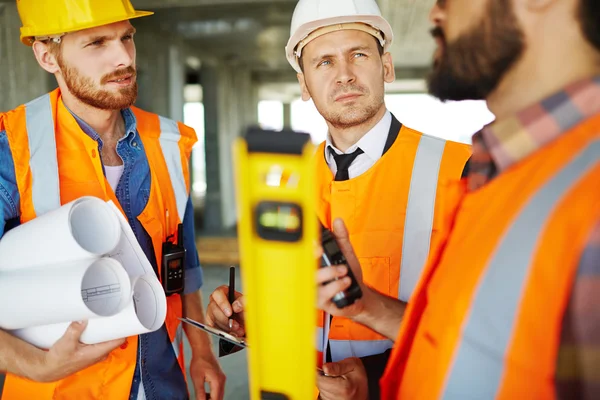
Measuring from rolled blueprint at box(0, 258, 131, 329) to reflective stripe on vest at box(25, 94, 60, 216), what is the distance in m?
0.34

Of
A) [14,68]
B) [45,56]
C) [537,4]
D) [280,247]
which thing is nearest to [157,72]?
[14,68]

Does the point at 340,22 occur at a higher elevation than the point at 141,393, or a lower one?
higher

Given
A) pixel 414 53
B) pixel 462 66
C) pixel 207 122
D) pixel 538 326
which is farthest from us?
pixel 414 53

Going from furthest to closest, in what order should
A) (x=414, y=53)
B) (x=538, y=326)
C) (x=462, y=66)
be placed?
(x=414, y=53), (x=462, y=66), (x=538, y=326)

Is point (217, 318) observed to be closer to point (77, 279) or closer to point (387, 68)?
point (77, 279)

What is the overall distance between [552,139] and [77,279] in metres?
1.16

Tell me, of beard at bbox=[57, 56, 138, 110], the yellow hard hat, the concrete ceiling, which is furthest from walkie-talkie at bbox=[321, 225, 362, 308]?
the concrete ceiling

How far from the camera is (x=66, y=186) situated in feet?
5.87

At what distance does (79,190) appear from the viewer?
70.8 inches

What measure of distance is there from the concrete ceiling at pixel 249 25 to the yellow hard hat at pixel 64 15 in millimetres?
3943

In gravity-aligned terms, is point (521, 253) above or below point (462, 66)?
below

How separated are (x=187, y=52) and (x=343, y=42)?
9176 mm

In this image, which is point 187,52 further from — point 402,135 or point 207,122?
point 402,135

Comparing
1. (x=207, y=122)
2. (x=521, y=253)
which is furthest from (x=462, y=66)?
(x=207, y=122)
